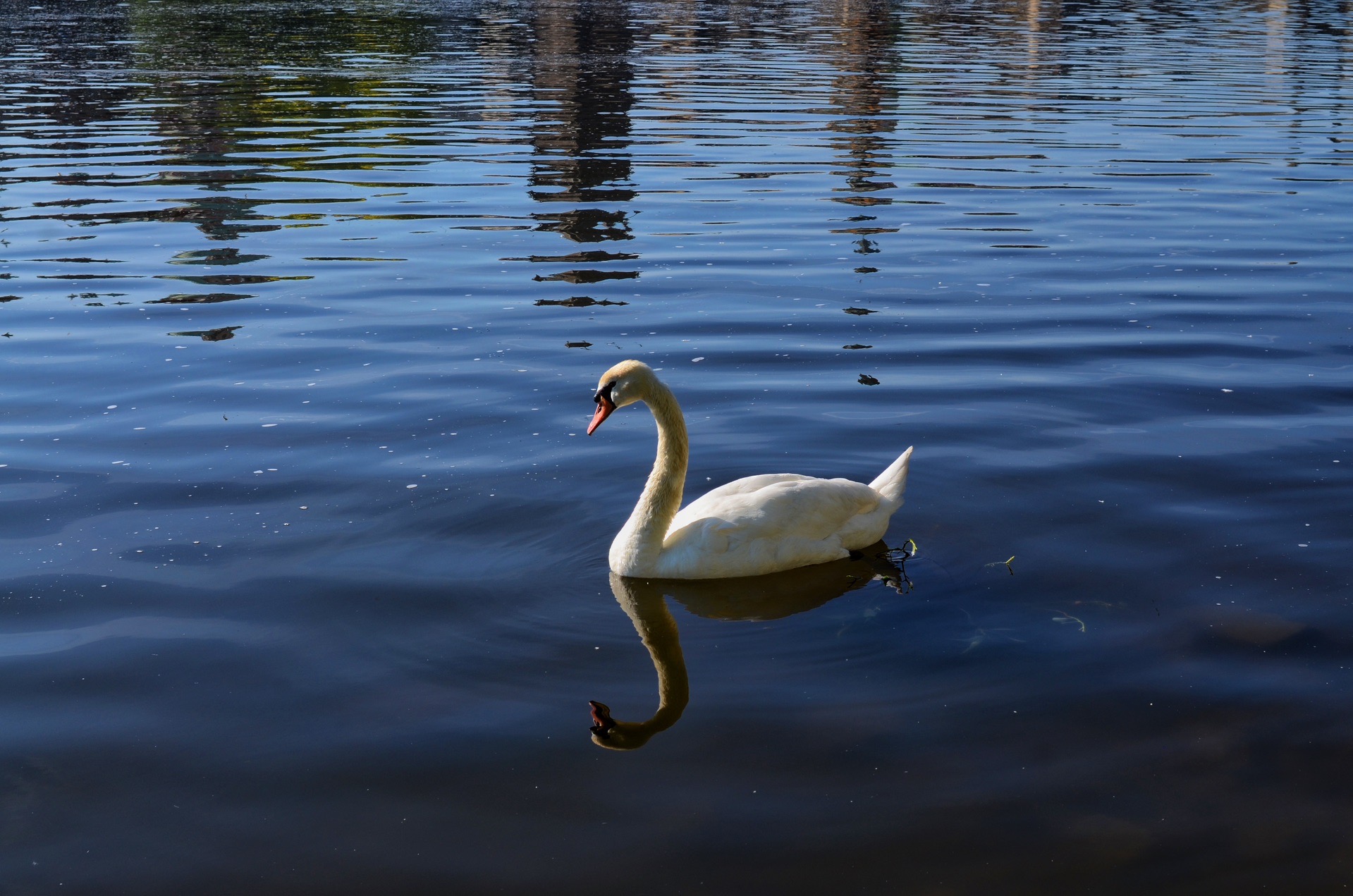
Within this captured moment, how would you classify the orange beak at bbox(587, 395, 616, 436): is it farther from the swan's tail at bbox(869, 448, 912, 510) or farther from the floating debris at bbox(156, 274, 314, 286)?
the floating debris at bbox(156, 274, 314, 286)

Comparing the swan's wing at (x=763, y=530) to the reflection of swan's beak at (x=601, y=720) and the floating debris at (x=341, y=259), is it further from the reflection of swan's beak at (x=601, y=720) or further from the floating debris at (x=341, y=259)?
the floating debris at (x=341, y=259)

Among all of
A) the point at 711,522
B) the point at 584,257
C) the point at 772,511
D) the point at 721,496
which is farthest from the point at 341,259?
the point at 772,511

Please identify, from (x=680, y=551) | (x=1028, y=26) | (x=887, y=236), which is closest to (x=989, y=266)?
(x=887, y=236)

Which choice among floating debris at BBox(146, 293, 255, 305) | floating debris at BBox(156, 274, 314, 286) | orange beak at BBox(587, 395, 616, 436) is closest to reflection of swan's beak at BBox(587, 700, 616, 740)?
orange beak at BBox(587, 395, 616, 436)

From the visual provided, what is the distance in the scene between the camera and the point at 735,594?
8.11m

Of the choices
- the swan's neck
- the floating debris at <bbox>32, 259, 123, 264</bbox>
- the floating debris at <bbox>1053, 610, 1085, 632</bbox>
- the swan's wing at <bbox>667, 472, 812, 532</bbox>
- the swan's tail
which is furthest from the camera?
the floating debris at <bbox>32, 259, 123, 264</bbox>

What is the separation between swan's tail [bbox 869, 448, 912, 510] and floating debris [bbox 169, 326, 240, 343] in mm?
7177

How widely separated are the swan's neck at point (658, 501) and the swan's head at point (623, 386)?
58 mm

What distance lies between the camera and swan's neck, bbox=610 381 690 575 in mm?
8109

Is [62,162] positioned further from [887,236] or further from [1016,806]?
[1016,806]

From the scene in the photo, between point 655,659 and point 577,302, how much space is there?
7.81 meters

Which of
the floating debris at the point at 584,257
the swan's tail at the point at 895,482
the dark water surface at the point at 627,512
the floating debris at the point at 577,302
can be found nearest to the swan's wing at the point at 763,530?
the dark water surface at the point at 627,512

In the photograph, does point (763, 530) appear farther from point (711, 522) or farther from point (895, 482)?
point (895, 482)

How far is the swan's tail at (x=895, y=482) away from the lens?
28.1ft
